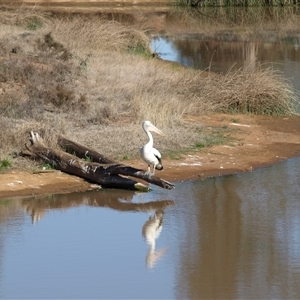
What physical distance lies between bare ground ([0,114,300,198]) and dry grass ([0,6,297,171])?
0.52m

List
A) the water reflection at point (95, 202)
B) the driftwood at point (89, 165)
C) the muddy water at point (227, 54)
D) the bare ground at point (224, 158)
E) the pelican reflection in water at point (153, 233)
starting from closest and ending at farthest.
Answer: the pelican reflection in water at point (153, 233) < the water reflection at point (95, 202) < the driftwood at point (89, 165) < the bare ground at point (224, 158) < the muddy water at point (227, 54)

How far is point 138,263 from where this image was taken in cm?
895

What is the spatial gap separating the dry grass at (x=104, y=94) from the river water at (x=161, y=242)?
1904 mm

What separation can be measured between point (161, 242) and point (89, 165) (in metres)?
2.52

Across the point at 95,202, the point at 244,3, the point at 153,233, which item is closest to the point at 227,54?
the point at 244,3

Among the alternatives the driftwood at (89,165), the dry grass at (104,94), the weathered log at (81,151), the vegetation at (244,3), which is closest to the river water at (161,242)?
the driftwood at (89,165)

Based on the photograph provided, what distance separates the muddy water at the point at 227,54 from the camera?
25.1m

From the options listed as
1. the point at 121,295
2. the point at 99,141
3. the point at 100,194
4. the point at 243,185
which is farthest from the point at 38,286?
the point at 99,141

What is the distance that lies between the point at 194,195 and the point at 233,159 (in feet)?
7.25

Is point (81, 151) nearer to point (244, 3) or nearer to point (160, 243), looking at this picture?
point (160, 243)

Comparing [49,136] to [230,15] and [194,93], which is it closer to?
[194,93]

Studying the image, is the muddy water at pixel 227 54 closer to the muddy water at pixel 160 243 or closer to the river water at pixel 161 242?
the river water at pixel 161 242

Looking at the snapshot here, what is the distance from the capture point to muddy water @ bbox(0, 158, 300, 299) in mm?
8305

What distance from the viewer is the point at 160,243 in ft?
31.8
